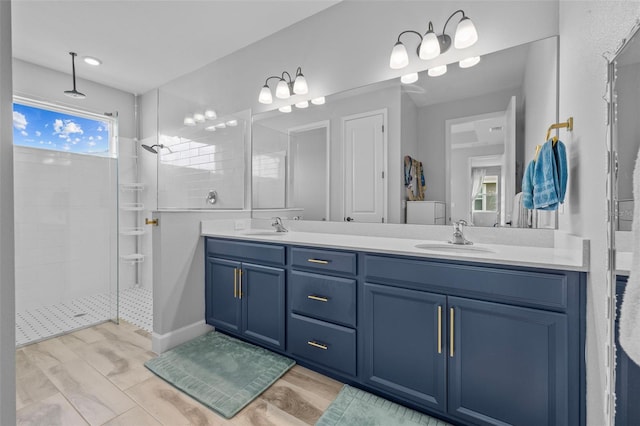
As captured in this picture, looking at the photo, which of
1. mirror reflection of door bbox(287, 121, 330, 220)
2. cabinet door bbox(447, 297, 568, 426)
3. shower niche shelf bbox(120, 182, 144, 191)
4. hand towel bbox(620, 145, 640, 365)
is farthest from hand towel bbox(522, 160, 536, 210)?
shower niche shelf bbox(120, 182, 144, 191)

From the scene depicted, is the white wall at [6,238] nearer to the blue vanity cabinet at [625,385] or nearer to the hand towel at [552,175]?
the blue vanity cabinet at [625,385]

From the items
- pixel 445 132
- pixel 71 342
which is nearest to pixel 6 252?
pixel 445 132

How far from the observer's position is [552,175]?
1.31m

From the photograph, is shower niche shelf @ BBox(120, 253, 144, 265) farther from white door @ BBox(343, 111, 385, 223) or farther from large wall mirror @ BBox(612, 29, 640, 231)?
large wall mirror @ BBox(612, 29, 640, 231)

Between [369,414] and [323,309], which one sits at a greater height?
[323,309]

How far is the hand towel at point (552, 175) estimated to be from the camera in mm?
1302

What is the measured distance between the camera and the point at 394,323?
1.48m

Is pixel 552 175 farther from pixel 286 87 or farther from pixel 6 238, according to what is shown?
pixel 286 87

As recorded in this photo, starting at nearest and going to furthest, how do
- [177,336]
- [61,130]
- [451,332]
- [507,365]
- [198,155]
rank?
[507,365]
[451,332]
[177,336]
[61,130]
[198,155]

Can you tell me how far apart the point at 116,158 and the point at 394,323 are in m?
3.05

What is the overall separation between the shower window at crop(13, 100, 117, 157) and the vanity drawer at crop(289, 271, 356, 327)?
250 centimetres

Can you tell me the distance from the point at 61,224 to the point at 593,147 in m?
3.78

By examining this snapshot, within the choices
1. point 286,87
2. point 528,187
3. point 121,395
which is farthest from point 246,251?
point 528,187

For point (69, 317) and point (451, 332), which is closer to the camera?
point (451, 332)
